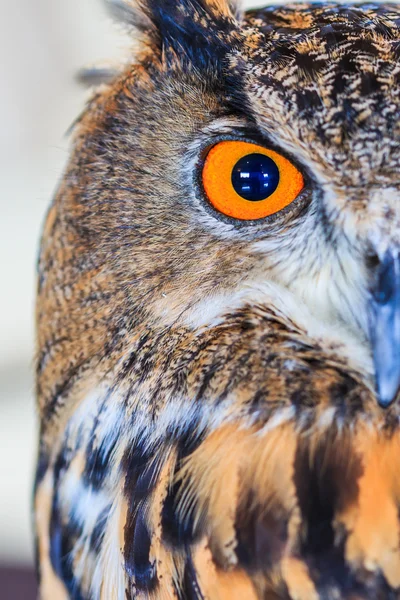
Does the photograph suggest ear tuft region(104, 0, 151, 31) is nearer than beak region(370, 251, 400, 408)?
No

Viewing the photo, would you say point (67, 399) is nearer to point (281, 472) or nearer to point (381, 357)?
point (281, 472)

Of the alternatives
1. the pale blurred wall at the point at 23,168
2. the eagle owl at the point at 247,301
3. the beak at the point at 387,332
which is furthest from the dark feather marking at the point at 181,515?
the pale blurred wall at the point at 23,168

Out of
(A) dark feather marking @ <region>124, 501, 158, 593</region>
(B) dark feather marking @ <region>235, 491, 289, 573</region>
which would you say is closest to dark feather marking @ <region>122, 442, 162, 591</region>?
(A) dark feather marking @ <region>124, 501, 158, 593</region>

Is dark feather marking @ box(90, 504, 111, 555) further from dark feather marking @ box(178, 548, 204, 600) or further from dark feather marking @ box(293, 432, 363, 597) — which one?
dark feather marking @ box(293, 432, 363, 597)

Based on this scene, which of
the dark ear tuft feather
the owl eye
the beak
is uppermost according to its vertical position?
the dark ear tuft feather

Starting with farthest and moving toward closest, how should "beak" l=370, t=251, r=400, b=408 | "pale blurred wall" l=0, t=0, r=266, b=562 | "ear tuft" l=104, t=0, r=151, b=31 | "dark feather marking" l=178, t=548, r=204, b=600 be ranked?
"pale blurred wall" l=0, t=0, r=266, b=562, "ear tuft" l=104, t=0, r=151, b=31, "dark feather marking" l=178, t=548, r=204, b=600, "beak" l=370, t=251, r=400, b=408

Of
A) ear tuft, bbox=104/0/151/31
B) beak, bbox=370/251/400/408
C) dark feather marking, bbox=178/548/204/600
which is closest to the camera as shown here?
beak, bbox=370/251/400/408

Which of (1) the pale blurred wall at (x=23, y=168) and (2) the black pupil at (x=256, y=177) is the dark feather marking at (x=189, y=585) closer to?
(2) the black pupil at (x=256, y=177)
